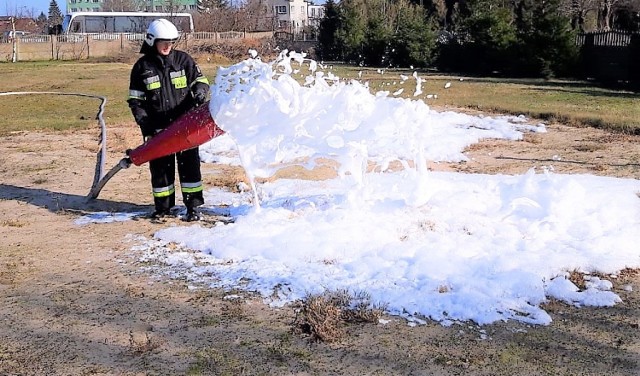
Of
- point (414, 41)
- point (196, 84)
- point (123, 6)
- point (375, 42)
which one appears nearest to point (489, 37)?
point (414, 41)

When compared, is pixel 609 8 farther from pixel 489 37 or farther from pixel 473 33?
pixel 489 37

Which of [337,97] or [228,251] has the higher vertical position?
[337,97]

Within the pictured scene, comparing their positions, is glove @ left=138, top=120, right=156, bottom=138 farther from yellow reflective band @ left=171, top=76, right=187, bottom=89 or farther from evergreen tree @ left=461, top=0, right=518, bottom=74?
evergreen tree @ left=461, top=0, right=518, bottom=74

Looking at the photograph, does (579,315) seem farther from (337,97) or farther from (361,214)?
(337,97)

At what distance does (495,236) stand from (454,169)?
3.49 meters

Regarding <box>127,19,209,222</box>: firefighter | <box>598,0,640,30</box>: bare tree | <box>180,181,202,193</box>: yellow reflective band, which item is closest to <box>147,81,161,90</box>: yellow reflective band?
<box>127,19,209,222</box>: firefighter

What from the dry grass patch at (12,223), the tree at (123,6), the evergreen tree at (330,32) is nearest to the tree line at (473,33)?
the evergreen tree at (330,32)

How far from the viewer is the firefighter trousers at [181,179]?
670 cm

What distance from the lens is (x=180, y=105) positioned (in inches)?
267

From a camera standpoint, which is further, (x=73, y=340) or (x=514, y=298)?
(x=514, y=298)

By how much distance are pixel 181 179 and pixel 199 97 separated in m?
0.82

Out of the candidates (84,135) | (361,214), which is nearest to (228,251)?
(361,214)

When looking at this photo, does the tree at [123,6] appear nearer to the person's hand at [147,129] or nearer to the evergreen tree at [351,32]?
the evergreen tree at [351,32]

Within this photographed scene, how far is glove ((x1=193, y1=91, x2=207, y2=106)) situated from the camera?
21.9ft
